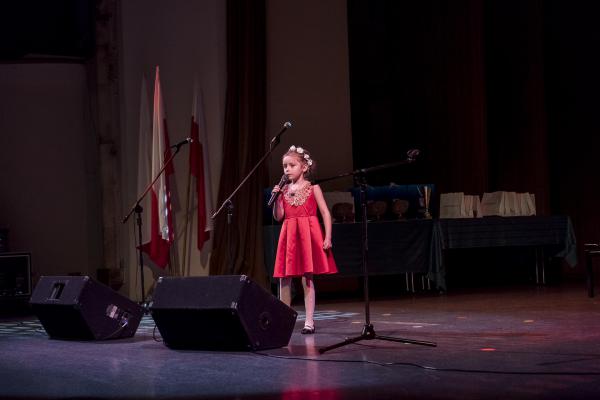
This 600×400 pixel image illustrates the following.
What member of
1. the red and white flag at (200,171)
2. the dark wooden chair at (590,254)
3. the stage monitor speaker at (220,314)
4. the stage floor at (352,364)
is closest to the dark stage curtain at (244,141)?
the red and white flag at (200,171)

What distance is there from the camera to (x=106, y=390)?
4.00m

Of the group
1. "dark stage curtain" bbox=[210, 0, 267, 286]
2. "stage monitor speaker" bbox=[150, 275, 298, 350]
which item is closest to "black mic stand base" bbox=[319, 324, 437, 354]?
"stage monitor speaker" bbox=[150, 275, 298, 350]

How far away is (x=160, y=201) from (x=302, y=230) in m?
3.20

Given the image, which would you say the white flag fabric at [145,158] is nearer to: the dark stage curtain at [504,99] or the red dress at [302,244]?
the red dress at [302,244]

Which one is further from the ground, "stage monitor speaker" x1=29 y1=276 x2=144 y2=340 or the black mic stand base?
"stage monitor speaker" x1=29 y1=276 x2=144 y2=340

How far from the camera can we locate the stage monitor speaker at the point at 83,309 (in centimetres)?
588

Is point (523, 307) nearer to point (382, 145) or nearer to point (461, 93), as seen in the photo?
point (461, 93)

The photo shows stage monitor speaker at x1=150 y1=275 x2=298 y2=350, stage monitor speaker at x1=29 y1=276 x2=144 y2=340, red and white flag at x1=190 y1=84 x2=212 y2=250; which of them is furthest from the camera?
red and white flag at x1=190 y1=84 x2=212 y2=250

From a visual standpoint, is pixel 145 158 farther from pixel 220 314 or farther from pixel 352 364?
pixel 352 364

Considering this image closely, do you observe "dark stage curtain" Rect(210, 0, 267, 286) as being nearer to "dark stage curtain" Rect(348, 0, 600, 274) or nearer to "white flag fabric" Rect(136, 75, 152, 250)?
"white flag fabric" Rect(136, 75, 152, 250)

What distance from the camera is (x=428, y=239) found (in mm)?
8875

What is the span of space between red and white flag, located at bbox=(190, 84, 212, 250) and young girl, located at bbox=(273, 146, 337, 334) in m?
2.97

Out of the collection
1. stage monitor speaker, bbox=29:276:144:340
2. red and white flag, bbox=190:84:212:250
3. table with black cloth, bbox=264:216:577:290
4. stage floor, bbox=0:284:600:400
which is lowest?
stage floor, bbox=0:284:600:400

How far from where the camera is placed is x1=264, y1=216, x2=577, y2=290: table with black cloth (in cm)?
855
